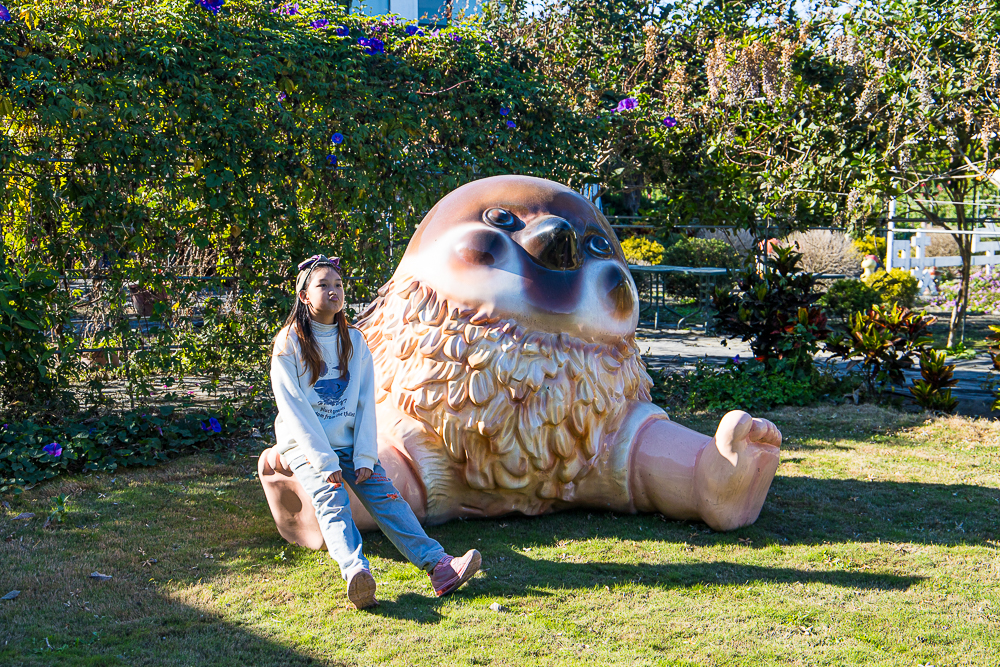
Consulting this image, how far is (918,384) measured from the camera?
6305 mm

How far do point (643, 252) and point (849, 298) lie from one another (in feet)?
14.0

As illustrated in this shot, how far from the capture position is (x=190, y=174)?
520 cm

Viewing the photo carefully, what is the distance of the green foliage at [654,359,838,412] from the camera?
6430 millimetres

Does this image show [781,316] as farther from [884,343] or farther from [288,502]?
[288,502]

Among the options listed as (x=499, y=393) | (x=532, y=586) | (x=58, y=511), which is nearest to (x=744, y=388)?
(x=499, y=393)

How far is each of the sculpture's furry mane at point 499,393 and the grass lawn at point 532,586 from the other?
311 mm

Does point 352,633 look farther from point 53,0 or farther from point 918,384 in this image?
point 918,384

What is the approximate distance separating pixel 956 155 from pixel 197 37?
6.90 meters

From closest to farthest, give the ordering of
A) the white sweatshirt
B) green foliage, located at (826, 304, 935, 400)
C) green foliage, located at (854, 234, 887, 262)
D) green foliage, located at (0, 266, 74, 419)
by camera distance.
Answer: the white sweatshirt
green foliage, located at (0, 266, 74, 419)
green foliage, located at (826, 304, 935, 400)
green foliage, located at (854, 234, 887, 262)

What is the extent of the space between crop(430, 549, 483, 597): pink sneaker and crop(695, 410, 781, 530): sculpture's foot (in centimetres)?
113

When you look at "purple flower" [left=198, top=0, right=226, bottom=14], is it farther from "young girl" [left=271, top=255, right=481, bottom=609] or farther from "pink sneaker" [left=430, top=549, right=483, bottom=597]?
"pink sneaker" [left=430, top=549, right=483, bottom=597]

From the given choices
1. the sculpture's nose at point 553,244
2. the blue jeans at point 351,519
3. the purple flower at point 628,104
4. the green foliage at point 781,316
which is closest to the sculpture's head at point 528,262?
the sculpture's nose at point 553,244

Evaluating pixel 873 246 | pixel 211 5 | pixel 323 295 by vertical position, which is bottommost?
pixel 323 295

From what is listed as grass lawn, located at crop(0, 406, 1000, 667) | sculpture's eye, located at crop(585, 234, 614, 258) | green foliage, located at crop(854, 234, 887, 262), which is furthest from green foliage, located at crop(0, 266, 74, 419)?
green foliage, located at crop(854, 234, 887, 262)
